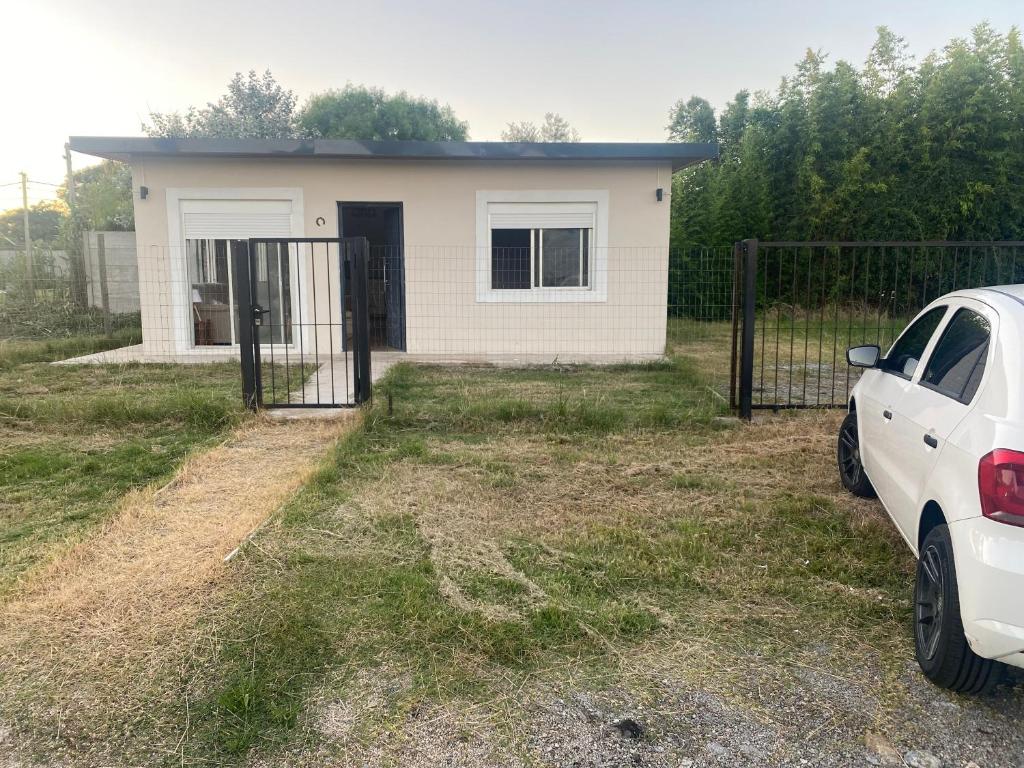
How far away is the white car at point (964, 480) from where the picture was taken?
2.36m

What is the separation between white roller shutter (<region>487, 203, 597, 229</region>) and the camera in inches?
472

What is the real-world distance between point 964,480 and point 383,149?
1038 cm

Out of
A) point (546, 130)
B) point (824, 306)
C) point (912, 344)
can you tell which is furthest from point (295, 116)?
point (912, 344)

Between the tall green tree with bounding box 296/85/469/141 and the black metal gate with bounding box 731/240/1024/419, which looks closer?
the black metal gate with bounding box 731/240/1024/419

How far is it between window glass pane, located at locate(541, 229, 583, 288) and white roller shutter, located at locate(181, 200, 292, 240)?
4.26 metres

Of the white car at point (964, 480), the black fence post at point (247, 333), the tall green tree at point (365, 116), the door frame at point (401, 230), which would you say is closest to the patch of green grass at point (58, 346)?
the door frame at point (401, 230)

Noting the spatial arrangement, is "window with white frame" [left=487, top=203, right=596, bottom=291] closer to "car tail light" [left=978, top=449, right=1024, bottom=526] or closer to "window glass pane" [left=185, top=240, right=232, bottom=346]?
"window glass pane" [left=185, top=240, right=232, bottom=346]

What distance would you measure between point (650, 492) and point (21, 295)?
14.1m

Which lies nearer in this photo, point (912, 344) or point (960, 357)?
point (960, 357)

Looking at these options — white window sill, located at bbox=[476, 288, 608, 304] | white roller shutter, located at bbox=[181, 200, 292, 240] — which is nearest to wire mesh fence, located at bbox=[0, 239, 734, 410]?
white window sill, located at bbox=[476, 288, 608, 304]

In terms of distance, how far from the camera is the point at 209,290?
40.0 ft

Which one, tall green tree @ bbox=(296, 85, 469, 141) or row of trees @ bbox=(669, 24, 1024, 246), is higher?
tall green tree @ bbox=(296, 85, 469, 141)

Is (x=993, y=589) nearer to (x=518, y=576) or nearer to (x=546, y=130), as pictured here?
(x=518, y=576)

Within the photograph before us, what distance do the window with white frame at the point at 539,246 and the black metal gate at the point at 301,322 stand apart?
8.58 feet
